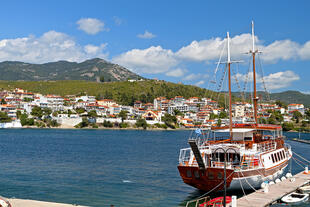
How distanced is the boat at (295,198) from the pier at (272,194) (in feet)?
1.06

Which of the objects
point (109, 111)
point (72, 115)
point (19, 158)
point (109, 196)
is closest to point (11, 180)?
point (109, 196)

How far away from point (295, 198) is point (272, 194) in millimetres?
2223

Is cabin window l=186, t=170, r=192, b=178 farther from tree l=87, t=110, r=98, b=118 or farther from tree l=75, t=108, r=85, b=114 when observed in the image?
tree l=75, t=108, r=85, b=114

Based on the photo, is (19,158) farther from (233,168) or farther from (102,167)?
(233,168)

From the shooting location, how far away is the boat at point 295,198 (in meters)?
25.9

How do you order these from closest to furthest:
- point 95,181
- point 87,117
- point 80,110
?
point 95,181 → point 87,117 → point 80,110

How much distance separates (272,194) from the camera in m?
25.7

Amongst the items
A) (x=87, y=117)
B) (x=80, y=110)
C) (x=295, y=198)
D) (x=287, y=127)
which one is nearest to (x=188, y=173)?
(x=295, y=198)

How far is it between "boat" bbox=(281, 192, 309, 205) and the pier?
12.7 inches

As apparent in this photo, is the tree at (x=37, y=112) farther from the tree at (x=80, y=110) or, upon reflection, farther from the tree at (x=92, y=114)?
the tree at (x=92, y=114)

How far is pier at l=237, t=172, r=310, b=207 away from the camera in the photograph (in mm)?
22906

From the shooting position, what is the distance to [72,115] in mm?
172125

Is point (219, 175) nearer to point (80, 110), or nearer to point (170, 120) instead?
point (170, 120)

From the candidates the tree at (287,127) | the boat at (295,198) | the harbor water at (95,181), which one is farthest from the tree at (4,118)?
the boat at (295,198)
